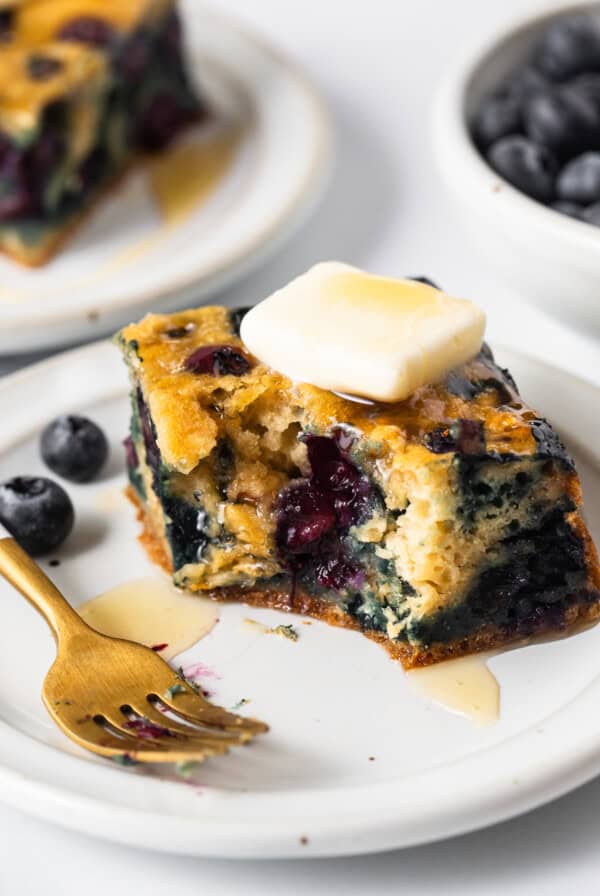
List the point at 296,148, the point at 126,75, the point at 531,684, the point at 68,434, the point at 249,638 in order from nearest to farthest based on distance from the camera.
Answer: the point at 531,684
the point at 249,638
the point at 68,434
the point at 296,148
the point at 126,75

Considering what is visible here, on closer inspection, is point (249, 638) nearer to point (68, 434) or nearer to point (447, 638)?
point (447, 638)

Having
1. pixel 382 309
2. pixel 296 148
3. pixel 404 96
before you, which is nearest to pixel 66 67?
pixel 296 148

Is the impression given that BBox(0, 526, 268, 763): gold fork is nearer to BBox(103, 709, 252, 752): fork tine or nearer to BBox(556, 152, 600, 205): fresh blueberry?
BBox(103, 709, 252, 752): fork tine

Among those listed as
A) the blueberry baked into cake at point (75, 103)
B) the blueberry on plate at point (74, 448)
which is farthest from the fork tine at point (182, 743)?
the blueberry baked into cake at point (75, 103)

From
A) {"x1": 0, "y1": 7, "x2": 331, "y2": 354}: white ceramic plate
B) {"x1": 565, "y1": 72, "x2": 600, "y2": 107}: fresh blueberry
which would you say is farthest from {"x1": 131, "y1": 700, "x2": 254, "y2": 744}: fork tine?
{"x1": 565, "y1": 72, "x2": 600, "y2": 107}: fresh blueberry

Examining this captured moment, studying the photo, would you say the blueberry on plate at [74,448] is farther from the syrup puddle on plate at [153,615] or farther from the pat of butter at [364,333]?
the pat of butter at [364,333]

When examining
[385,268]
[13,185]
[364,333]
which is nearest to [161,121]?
[13,185]
